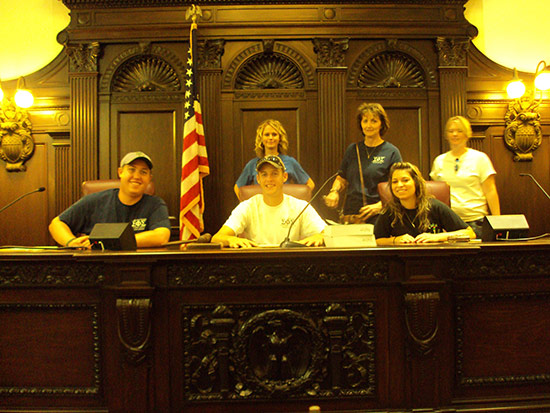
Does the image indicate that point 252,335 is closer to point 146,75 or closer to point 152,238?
point 152,238

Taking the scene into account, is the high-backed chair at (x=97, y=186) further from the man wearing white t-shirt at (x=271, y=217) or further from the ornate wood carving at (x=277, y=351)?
the ornate wood carving at (x=277, y=351)

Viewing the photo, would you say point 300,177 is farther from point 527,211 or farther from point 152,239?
point 527,211

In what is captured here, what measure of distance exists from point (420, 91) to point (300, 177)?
2054mm

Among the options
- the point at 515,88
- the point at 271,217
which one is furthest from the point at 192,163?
the point at 515,88

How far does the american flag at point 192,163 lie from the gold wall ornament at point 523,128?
133 inches

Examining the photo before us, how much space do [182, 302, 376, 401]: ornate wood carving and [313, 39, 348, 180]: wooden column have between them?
108 inches

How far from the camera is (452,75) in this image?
4.54 meters

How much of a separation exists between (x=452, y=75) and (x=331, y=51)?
4.46ft

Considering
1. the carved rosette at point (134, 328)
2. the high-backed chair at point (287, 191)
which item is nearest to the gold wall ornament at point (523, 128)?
the high-backed chair at point (287, 191)

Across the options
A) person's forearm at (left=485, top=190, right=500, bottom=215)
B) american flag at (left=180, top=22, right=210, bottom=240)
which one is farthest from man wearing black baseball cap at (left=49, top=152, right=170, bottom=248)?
person's forearm at (left=485, top=190, right=500, bottom=215)

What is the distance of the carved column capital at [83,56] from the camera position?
443 cm

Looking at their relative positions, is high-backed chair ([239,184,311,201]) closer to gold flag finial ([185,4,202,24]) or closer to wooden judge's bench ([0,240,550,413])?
wooden judge's bench ([0,240,550,413])

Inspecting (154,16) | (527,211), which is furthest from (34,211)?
(527,211)

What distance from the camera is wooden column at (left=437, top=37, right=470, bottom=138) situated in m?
4.52
